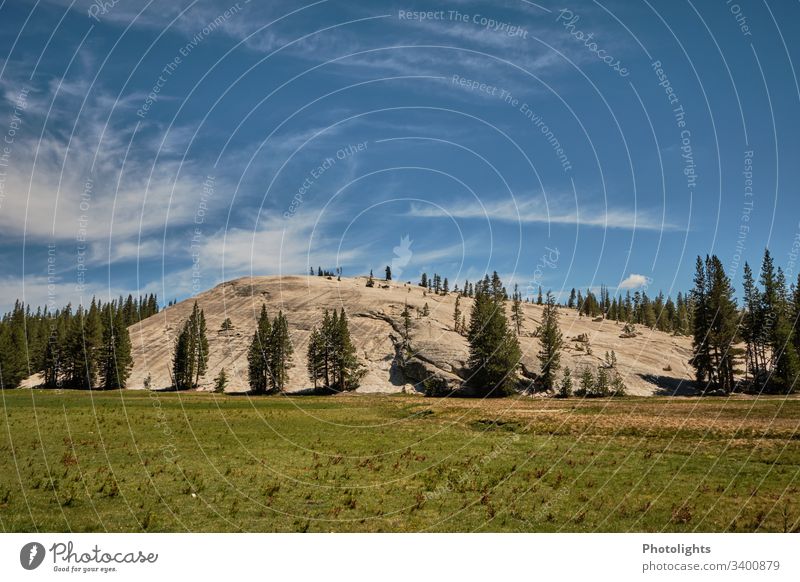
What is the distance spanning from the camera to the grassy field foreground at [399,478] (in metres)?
15.3

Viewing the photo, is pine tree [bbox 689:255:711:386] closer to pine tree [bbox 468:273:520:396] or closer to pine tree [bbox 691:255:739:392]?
pine tree [bbox 691:255:739:392]

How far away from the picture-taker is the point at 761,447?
26.9 m

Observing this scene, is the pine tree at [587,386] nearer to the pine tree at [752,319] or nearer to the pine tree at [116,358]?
the pine tree at [752,319]

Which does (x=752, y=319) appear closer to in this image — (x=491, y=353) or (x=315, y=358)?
(x=491, y=353)

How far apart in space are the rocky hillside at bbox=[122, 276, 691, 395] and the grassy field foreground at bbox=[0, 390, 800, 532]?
240 ft

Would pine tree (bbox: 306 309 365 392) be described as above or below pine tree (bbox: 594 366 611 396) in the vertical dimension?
above

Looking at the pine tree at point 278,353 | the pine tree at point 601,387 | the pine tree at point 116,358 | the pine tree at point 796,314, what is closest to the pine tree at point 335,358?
the pine tree at point 278,353

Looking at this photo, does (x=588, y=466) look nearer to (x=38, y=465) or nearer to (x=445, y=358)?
(x=38, y=465)

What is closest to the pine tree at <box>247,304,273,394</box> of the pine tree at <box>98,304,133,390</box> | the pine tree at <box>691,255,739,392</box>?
the pine tree at <box>98,304,133,390</box>
